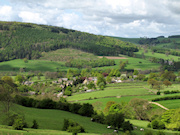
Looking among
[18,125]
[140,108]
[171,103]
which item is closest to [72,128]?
[18,125]

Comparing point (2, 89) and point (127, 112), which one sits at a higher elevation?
point (2, 89)

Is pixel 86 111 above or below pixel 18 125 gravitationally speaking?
below

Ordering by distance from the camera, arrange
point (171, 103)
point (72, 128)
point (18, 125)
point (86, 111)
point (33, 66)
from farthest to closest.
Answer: point (33, 66) → point (171, 103) → point (86, 111) → point (72, 128) → point (18, 125)

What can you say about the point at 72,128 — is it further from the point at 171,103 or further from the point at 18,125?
the point at 171,103

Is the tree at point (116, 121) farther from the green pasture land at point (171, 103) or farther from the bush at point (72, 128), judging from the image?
the green pasture land at point (171, 103)

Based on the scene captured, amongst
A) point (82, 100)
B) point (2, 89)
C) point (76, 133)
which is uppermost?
point (2, 89)

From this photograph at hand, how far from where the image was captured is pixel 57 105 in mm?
56625

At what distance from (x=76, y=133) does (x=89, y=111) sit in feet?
66.6

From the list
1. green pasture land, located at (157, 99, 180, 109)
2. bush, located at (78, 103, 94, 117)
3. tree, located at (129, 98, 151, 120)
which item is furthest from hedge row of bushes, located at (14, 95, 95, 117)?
green pasture land, located at (157, 99, 180, 109)

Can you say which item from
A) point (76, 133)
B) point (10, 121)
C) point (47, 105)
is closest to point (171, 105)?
point (47, 105)

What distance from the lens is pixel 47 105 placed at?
55.9 metres

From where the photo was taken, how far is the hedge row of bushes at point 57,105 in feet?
173

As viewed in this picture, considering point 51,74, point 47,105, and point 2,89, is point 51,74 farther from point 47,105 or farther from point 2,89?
point 2,89

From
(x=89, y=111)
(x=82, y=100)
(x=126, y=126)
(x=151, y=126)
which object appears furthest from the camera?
(x=82, y=100)
